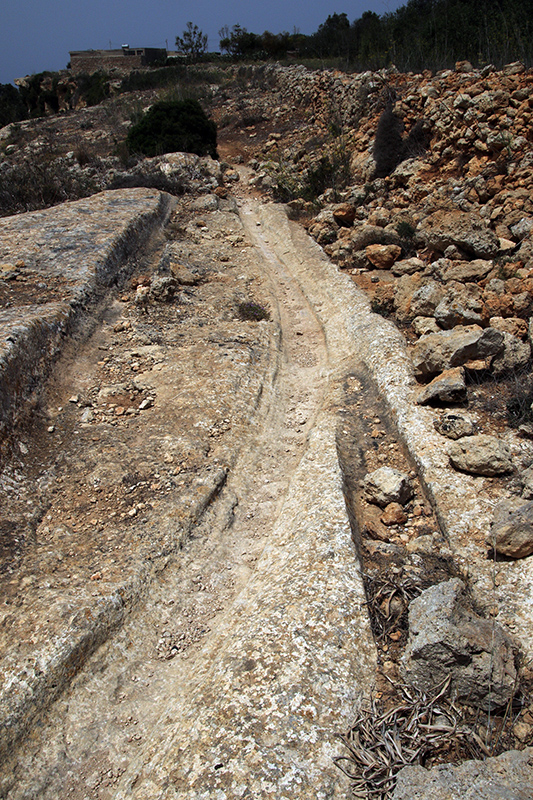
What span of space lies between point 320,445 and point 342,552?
1.79m

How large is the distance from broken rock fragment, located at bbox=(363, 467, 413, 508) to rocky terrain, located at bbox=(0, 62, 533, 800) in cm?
4

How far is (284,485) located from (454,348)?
103 inches

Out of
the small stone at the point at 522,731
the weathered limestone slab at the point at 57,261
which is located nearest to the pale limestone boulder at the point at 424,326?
the small stone at the point at 522,731

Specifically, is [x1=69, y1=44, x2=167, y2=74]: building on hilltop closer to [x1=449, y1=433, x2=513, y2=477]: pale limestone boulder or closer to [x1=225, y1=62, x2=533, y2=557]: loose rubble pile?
[x1=225, y1=62, x2=533, y2=557]: loose rubble pile

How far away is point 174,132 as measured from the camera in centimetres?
1711

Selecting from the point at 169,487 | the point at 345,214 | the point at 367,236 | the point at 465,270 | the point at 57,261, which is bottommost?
the point at 169,487

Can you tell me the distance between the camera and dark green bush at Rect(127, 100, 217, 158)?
657 inches

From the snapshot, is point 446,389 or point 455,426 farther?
point 446,389

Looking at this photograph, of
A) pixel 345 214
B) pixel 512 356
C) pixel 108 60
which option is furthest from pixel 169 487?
pixel 108 60

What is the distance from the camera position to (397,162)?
1148 centimetres

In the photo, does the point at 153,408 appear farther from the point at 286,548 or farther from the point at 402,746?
the point at 402,746

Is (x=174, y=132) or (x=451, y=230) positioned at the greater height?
(x=174, y=132)

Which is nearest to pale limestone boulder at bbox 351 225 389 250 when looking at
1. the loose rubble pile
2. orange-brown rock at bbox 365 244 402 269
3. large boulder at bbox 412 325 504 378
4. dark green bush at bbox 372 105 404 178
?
the loose rubble pile

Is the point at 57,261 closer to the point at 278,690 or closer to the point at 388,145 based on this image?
the point at 278,690
